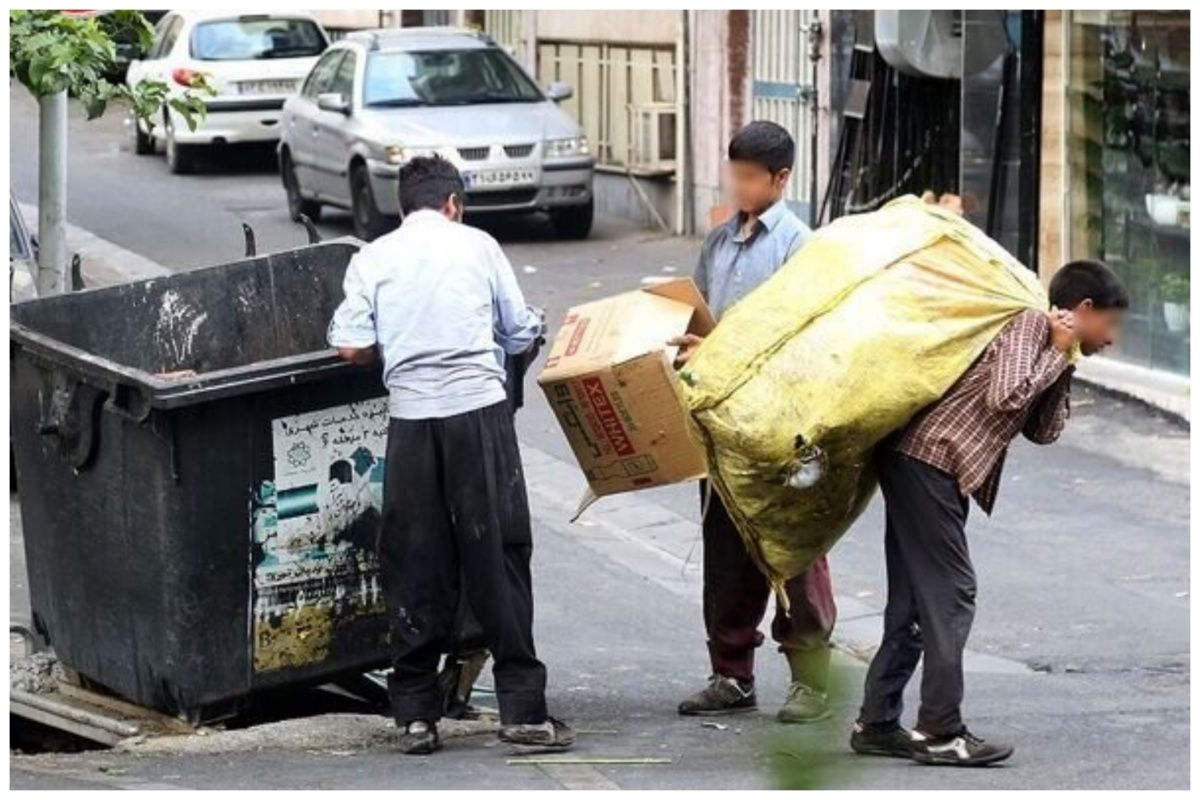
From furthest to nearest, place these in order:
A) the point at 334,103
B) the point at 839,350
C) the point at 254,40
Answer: the point at 254,40 < the point at 334,103 < the point at 839,350

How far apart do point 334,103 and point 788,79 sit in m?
3.51

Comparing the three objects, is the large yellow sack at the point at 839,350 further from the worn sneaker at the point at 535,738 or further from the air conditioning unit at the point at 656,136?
the air conditioning unit at the point at 656,136

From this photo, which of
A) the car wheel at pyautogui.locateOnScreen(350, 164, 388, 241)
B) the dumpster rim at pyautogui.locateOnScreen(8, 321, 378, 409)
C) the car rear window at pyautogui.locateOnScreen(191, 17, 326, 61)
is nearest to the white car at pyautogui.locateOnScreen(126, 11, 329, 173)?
the car rear window at pyautogui.locateOnScreen(191, 17, 326, 61)

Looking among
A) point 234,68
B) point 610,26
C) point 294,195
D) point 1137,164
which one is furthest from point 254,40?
point 1137,164

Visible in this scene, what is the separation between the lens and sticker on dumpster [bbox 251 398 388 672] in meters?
6.17

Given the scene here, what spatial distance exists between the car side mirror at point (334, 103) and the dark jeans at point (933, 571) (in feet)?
42.0

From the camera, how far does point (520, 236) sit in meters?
18.9

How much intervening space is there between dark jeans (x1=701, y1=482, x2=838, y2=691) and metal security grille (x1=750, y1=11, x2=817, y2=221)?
1017 cm

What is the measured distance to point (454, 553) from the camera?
241 inches

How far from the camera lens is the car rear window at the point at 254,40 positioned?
75.0 ft

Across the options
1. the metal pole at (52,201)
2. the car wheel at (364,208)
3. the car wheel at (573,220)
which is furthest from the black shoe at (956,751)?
the car wheel at (573,220)

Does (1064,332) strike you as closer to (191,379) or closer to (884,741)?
(884,741)

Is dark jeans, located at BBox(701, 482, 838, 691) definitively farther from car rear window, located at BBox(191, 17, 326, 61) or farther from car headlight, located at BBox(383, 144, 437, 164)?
car rear window, located at BBox(191, 17, 326, 61)

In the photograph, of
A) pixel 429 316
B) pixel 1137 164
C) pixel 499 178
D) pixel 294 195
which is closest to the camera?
pixel 429 316
